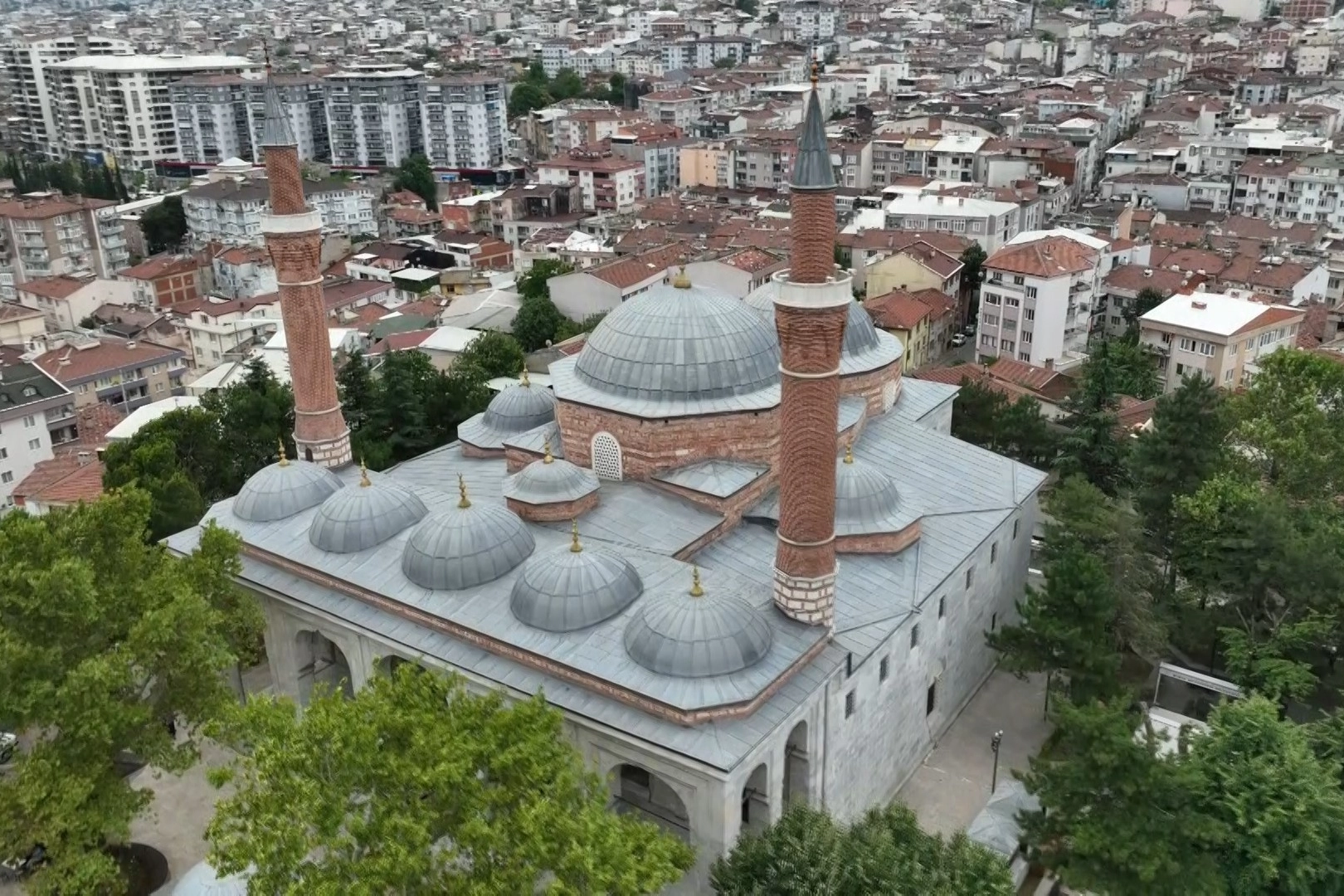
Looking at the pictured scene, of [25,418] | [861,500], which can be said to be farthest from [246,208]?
[861,500]

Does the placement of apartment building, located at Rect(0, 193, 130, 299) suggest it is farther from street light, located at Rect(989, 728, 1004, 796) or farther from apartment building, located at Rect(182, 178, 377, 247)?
street light, located at Rect(989, 728, 1004, 796)

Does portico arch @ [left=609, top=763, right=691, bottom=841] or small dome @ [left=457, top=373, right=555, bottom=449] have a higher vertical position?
small dome @ [left=457, top=373, right=555, bottom=449]

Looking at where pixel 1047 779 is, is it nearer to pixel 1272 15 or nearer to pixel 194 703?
pixel 194 703

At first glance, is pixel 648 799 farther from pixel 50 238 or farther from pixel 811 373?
pixel 50 238

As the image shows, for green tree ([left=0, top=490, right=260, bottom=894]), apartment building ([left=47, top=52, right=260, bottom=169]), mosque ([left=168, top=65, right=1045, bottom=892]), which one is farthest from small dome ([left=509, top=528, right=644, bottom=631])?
apartment building ([left=47, top=52, right=260, bottom=169])

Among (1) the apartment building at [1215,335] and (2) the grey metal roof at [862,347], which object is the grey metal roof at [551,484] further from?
(1) the apartment building at [1215,335]

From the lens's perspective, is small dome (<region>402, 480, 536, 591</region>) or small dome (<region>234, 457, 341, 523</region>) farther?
small dome (<region>234, 457, 341, 523</region>)

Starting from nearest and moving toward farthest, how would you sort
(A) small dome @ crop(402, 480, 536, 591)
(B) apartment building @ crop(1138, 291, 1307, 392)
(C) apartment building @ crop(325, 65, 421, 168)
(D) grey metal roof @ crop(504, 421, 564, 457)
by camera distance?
(A) small dome @ crop(402, 480, 536, 591), (D) grey metal roof @ crop(504, 421, 564, 457), (B) apartment building @ crop(1138, 291, 1307, 392), (C) apartment building @ crop(325, 65, 421, 168)
